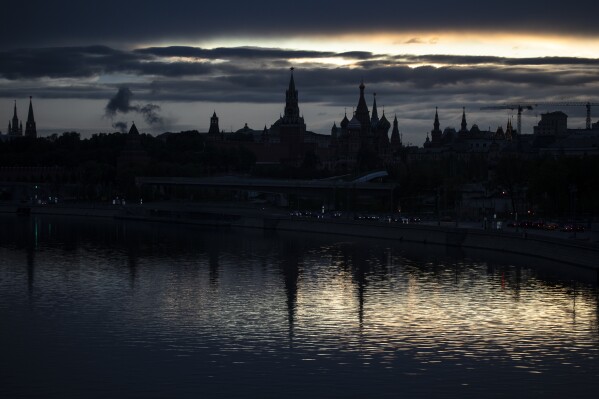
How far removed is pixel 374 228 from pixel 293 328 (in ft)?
175

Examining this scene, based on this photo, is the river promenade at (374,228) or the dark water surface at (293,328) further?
the river promenade at (374,228)

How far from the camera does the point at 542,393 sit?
34812 mm

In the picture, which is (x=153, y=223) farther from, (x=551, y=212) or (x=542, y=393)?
(x=542, y=393)

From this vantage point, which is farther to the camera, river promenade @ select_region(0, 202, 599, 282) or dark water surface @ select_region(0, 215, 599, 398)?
river promenade @ select_region(0, 202, 599, 282)

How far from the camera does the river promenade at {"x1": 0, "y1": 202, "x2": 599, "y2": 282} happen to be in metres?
69.4

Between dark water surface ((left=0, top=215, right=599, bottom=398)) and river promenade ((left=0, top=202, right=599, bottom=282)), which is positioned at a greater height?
river promenade ((left=0, top=202, right=599, bottom=282))

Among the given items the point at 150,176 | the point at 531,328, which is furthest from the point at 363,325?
the point at 150,176

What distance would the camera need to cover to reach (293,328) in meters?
45.2

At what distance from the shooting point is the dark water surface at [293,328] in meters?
35.9

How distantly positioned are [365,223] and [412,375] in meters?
62.2

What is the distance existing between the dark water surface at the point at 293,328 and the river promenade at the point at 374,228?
2.98 meters

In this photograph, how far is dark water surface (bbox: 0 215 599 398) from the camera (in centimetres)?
3591

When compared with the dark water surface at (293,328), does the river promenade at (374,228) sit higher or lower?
higher

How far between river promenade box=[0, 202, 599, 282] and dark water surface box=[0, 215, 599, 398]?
2.98 meters
